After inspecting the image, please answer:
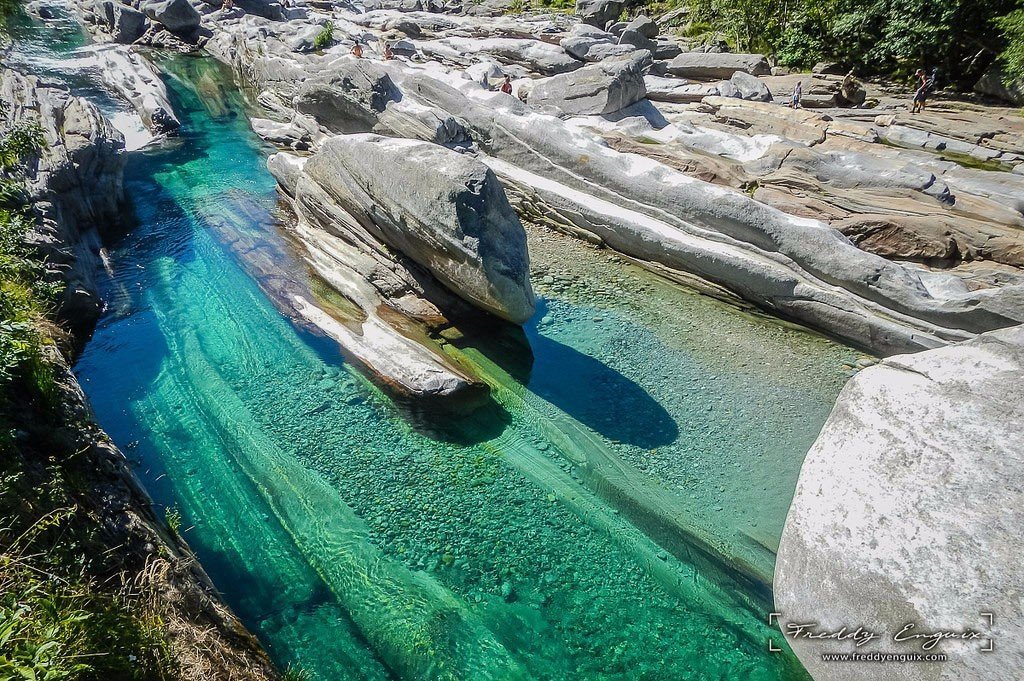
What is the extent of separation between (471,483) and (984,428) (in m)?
5.41

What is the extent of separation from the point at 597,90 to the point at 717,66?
31.3ft

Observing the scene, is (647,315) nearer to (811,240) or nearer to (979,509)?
(811,240)

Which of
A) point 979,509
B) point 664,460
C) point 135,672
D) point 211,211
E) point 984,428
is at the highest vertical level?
point 984,428

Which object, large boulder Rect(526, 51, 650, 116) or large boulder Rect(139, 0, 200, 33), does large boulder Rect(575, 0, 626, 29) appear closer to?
large boulder Rect(526, 51, 650, 116)

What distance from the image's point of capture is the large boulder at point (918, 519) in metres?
4.68

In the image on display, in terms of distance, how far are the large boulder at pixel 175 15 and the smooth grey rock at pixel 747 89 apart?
2678cm

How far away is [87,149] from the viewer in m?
13.7

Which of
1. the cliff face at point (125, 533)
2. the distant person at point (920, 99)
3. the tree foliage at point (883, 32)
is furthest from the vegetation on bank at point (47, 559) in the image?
the tree foliage at point (883, 32)

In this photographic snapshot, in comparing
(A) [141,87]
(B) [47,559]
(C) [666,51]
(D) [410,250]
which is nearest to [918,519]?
(B) [47,559]

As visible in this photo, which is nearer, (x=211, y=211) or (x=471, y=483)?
(x=471, y=483)

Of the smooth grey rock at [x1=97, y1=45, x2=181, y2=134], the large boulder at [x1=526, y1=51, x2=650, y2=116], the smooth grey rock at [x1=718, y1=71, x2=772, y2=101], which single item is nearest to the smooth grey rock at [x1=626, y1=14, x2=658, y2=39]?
the smooth grey rock at [x1=718, y1=71, x2=772, y2=101]

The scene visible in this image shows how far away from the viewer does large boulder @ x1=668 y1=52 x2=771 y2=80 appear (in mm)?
25469

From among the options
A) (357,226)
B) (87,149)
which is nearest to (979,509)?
(357,226)

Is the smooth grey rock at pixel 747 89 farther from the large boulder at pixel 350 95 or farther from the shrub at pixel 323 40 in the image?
the shrub at pixel 323 40
